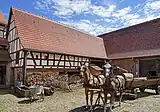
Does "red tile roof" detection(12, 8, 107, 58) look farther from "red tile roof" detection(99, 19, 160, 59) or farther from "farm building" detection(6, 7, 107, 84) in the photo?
"red tile roof" detection(99, 19, 160, 59)

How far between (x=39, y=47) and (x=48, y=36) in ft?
8.39

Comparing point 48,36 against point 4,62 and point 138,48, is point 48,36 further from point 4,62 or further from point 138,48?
point 138,48

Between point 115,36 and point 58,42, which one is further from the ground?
point 115,36

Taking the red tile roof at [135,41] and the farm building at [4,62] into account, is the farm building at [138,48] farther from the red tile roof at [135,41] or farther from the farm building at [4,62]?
the farm building at [4,62]

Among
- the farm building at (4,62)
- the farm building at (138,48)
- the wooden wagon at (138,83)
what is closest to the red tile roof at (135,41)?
the farm building at (138,48)

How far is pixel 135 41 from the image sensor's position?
72.8ft

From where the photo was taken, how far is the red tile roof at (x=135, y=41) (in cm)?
1962

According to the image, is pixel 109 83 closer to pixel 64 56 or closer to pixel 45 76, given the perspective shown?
pixel 45 76

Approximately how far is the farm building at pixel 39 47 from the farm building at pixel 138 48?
3824 millimetres

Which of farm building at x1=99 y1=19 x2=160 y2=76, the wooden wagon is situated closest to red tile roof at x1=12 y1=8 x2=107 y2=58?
farm building at x1=99 y1=19 x2=160 y2=76

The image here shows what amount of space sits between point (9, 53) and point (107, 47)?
13.4 metres

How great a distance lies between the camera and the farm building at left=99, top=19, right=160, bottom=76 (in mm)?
18797

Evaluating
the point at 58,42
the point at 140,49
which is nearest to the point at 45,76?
the point at 58,42

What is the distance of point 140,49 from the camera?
66.6ft
